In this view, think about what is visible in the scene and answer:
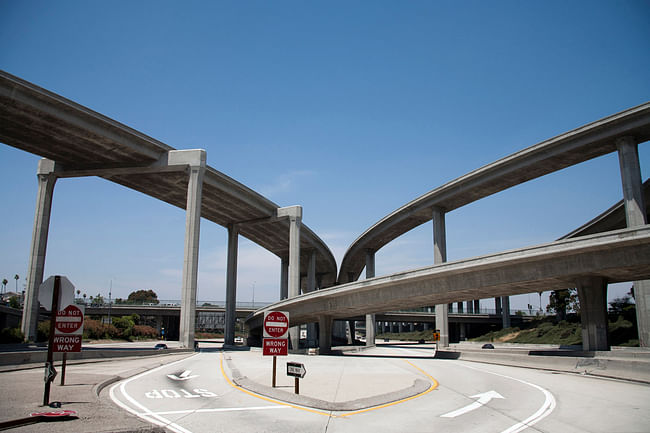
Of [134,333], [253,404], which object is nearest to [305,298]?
[253,404]

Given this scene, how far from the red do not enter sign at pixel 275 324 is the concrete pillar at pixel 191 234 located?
35350 millimetres

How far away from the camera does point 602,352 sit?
30.5m

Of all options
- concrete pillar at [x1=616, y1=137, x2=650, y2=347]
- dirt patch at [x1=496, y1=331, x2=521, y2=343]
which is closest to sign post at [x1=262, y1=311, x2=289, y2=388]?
concrete pillar at [x1=616, y1=137, x2=650, y2=347]

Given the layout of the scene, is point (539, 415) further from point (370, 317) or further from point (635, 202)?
point (370, 317)

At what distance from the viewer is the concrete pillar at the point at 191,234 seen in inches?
1877

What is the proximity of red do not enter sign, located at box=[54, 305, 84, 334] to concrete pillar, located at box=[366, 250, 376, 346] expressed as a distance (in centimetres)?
7301

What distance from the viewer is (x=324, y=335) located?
4928 cm

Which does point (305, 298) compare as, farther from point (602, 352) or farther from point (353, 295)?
point (602, 352)

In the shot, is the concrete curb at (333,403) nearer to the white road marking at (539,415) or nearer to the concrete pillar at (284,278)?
the white road marking at (539,415)

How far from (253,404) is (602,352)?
26.7m

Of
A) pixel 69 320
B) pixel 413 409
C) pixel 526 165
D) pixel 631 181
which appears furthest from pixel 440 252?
pixel 69 320

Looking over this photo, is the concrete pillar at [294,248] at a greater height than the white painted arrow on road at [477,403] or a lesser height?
greater

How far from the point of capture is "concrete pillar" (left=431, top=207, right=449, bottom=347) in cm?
6222

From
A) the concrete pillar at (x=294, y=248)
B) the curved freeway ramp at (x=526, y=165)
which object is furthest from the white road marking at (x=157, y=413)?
the concrete pillar at (x=294, y=248)
